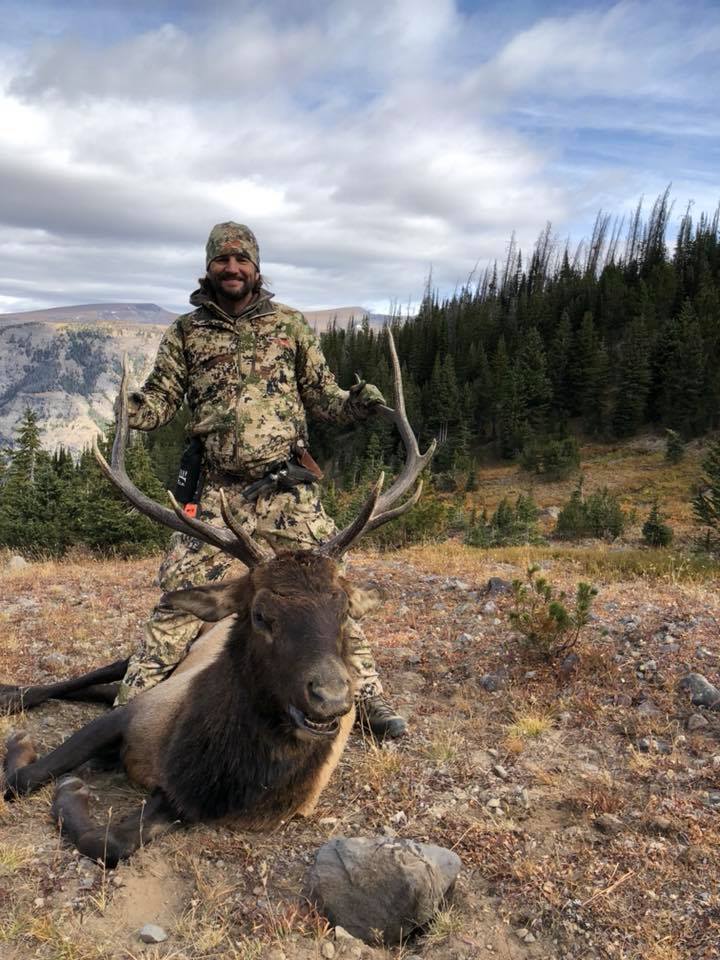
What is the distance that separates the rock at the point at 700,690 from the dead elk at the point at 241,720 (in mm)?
3066

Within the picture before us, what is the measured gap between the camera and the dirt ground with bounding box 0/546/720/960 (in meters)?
3.10

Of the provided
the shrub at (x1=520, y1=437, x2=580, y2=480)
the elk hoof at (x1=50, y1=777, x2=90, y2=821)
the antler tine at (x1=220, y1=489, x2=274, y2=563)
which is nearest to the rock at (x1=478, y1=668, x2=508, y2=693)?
the antler tine at (x1=220, y1=489, x2=274, y2=563)

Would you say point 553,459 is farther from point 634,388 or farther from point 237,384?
point 237,384

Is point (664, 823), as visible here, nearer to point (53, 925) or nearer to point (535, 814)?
point (535, 814)

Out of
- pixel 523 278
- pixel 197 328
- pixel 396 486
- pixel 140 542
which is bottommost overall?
pixel 140 542

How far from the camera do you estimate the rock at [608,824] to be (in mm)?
3953

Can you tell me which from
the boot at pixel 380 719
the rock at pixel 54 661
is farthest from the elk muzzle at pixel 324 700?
the rock at pixel 54 661

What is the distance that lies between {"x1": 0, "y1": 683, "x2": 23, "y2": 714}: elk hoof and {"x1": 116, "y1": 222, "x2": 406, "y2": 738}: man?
102 cm

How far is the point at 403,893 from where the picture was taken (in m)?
3.19

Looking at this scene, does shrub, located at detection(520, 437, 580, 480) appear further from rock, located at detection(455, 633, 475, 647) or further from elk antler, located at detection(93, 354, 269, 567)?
→ elk antler, located at detection(93, 354, 269, 567)

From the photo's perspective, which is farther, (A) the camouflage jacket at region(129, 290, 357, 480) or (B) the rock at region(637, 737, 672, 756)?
(A) the camouflage jacket at region(129, 290, 357, 480)

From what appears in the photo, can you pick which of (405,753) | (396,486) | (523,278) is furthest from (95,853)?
(523,278)

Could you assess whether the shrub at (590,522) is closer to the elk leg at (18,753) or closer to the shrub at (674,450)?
the shrub at (674,450)

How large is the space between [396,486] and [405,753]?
1.94 m
